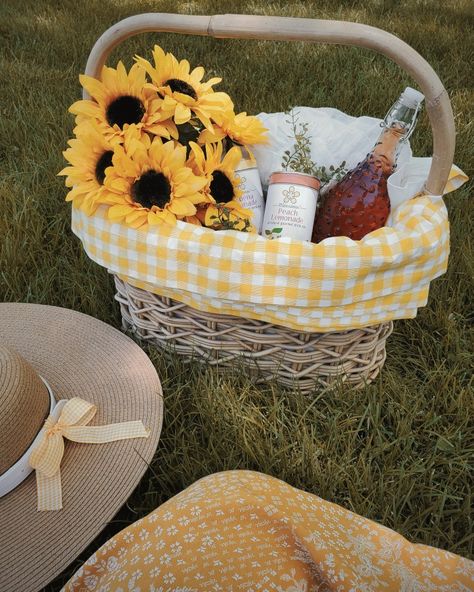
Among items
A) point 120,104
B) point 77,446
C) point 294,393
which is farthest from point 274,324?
point 120,104

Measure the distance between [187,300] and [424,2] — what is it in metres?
2.93

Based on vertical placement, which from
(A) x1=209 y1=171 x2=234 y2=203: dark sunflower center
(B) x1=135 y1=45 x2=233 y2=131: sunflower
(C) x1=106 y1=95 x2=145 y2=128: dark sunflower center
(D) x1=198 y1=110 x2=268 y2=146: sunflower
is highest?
(B) x1=135 y1=45 x2=233 y2=131: sunflower

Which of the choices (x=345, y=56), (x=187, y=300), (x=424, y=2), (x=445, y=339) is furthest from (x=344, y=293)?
(x=424, y=2)

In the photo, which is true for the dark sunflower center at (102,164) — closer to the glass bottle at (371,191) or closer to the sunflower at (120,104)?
the sunflower at (120,104)

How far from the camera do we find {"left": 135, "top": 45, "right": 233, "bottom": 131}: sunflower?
103 centimetres

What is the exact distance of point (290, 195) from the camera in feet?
3.52

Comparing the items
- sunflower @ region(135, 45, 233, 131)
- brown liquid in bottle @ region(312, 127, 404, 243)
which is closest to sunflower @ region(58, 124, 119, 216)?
sunflower @ region(135, 45, 233, 131)

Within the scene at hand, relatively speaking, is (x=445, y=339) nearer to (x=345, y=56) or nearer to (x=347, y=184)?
(x=347, y=184)

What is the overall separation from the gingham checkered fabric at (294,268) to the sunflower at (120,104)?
0.17 meters

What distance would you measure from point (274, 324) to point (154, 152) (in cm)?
36

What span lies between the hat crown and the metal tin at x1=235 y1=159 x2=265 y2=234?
53cm

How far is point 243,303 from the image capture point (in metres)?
0.96

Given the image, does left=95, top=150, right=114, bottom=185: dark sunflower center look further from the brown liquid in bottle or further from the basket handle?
the brown liquid in bottle

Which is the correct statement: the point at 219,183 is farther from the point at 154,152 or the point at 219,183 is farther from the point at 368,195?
the point at 368,195
